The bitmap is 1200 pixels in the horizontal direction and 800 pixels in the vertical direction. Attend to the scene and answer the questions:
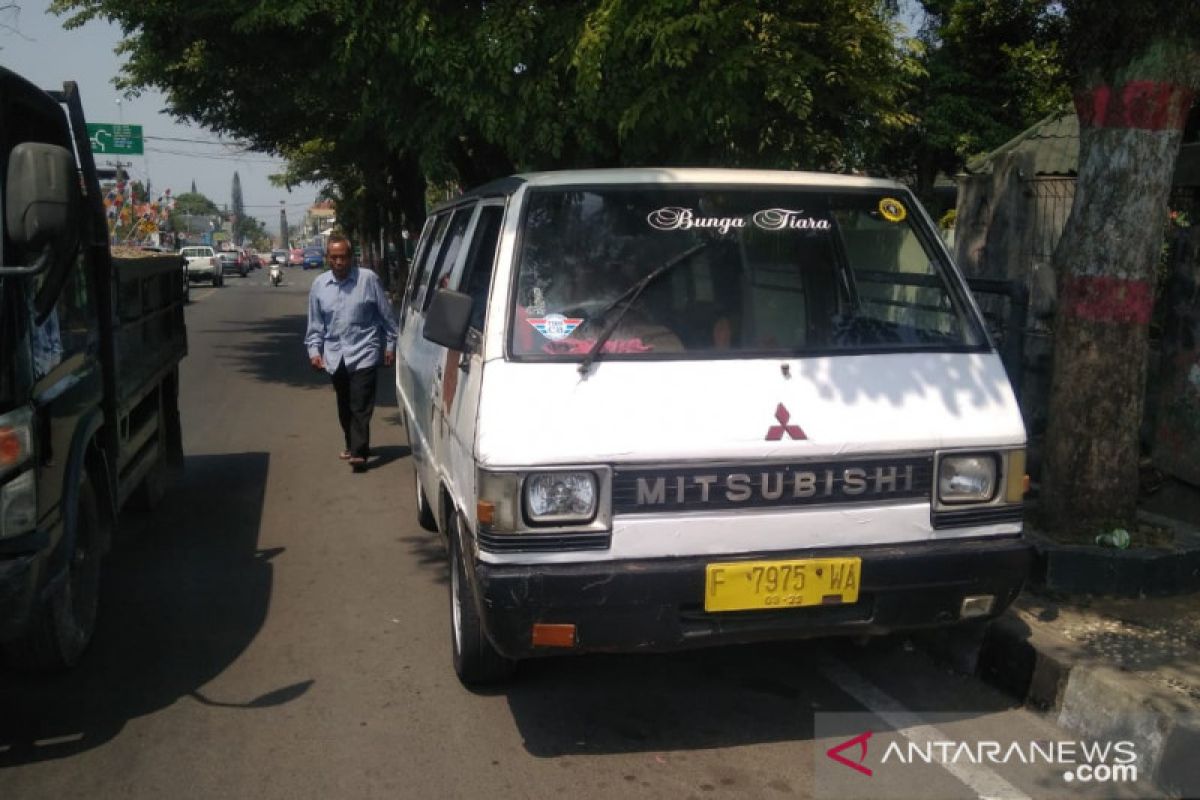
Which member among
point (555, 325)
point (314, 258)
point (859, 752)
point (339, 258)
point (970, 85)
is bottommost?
point (314, 258)

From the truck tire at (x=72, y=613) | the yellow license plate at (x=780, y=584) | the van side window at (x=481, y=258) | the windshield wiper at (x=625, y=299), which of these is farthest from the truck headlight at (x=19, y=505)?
the yellow license plate at (x=780, y=584)

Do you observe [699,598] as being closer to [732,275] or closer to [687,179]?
[732,275]

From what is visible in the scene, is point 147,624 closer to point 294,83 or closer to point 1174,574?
point 1174,574

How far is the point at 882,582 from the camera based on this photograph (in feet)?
11.7

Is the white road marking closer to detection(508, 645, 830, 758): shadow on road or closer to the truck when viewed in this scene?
detection(508, 645, 830, 758): shadow on road

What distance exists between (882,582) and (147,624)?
11.0 feet

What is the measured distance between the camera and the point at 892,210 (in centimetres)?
435

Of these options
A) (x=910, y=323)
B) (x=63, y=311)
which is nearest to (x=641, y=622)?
(x=910, y=323)

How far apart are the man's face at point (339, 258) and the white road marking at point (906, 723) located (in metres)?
4.71

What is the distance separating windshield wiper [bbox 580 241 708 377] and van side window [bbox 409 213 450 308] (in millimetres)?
2188

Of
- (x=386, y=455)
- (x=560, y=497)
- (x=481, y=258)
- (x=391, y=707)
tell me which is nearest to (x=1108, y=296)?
(x=481, y=258)

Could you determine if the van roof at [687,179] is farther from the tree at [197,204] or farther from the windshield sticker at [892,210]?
the tree at [197,204]

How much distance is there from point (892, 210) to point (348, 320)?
4.68m

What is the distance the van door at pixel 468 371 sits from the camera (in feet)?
12.4
